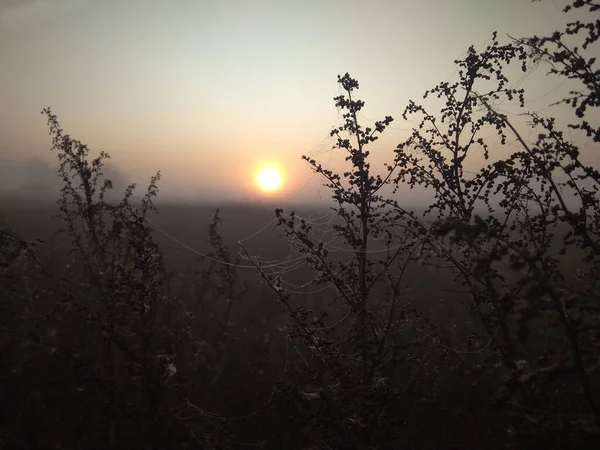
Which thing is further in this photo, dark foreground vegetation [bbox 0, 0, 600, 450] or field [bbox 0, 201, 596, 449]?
field [bbox 0, 201, 596, 449]

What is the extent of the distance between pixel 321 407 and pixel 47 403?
8.53 metres

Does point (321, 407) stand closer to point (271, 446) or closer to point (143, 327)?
point (143, 327)

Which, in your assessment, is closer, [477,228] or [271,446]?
[477,228]

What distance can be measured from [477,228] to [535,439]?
1263 millimetres

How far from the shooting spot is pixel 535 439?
78.0 inches

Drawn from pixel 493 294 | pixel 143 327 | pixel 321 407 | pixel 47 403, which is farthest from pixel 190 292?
pixel 493 294

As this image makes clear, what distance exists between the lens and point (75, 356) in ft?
14.8

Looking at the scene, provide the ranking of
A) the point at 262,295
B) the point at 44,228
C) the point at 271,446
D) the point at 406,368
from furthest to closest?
the point at 44,228
the point at 262,295
the point at 406,368
the point at 271,446

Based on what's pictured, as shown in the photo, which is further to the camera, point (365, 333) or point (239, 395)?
point (239, 395)

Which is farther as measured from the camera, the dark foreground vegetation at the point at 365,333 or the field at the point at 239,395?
the field at the point at 239,395

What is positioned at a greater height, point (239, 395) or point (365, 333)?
point (365, 333)

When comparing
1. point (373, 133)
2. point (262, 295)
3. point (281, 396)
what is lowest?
point (262, 295)

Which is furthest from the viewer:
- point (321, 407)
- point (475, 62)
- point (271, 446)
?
point (271, 446)

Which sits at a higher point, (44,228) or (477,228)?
(477,228)
